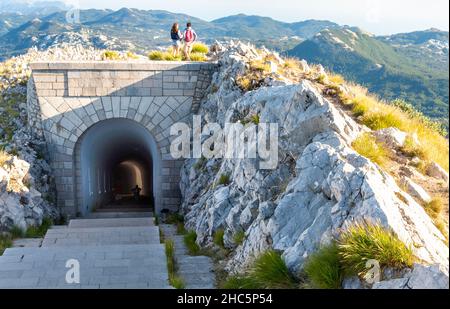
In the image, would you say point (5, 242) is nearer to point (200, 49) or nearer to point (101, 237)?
point (101, 237)

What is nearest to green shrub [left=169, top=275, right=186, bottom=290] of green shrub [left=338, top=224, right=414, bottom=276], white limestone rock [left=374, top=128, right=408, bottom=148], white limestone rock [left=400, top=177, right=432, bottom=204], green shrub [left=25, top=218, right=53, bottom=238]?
green shrub [left=338, top=224, right=414, bottom=276]

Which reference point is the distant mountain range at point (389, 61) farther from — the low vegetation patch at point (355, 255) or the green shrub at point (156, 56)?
the low vegetation patch at point (355, 255)

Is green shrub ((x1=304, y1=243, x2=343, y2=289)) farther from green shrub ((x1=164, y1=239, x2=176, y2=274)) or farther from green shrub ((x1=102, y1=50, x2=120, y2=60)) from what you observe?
green shrub ((x1=102, y1=50, x2=120, y2=60))

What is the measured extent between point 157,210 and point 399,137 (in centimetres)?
1001

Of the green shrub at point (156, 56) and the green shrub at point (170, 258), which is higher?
the green shrub at point (156, 56)

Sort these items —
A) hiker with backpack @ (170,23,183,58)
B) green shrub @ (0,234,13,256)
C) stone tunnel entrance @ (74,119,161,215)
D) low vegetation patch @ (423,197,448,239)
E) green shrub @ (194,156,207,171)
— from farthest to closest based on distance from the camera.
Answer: hiker with backpack @ (170,23,183,58) → stone tunnel entrance @ (74,119,161,215) → green shrub @ (194,156,207,171) → green shrub @ (0,234,13,256) → low vegetation patch @ (423,197,448,239)

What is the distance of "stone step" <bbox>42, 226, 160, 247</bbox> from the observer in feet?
36.3

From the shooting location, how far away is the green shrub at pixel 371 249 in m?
4.94

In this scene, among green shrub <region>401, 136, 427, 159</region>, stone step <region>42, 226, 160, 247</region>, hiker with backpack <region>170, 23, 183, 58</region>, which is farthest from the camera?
hiker with backpack <region>170, 23, 183, 58</region>

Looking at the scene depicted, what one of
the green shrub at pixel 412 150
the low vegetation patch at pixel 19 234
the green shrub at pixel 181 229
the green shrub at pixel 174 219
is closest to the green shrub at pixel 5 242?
the low vegetation patch at pixel 19 234

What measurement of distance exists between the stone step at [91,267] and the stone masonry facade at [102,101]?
6.54m

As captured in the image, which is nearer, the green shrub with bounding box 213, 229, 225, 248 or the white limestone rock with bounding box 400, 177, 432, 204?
the white limestone rock with bounding box 400, 177, 432, 204

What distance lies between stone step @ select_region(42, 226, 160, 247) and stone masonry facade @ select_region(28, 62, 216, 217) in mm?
4337
